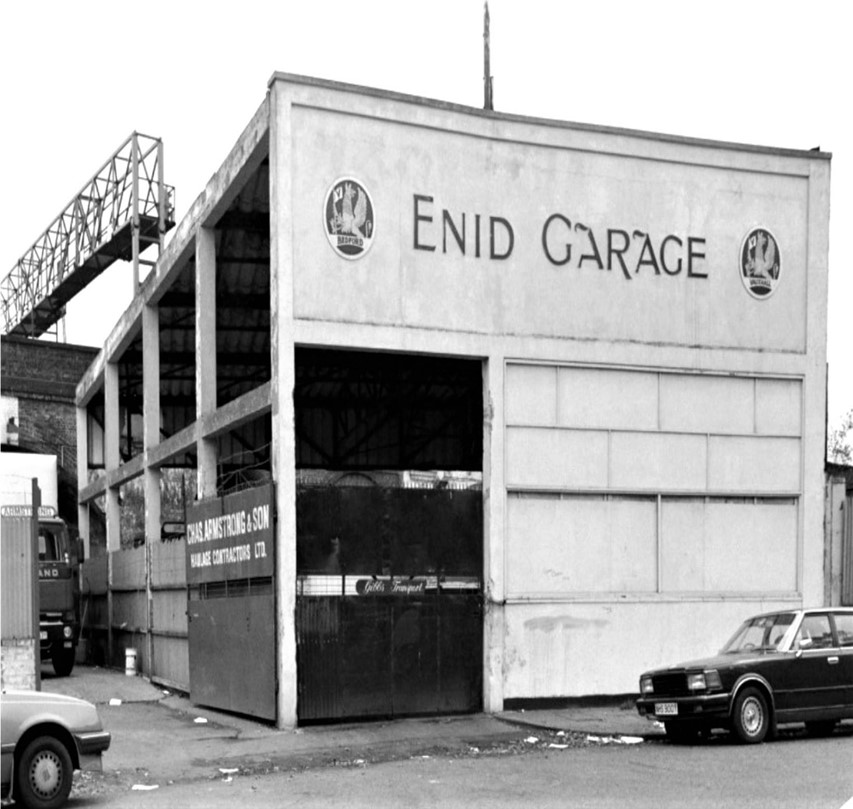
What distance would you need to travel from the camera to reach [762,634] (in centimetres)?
1614

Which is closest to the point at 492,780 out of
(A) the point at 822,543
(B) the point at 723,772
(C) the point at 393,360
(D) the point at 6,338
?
(B) the point at 723,772

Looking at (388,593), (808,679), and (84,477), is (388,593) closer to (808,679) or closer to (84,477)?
(808,679)

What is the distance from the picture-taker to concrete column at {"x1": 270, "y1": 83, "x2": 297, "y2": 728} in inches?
657

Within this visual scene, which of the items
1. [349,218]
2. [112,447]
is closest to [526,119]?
[349,218]

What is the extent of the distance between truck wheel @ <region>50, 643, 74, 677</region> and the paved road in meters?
12.8

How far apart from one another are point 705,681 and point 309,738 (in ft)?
16.1

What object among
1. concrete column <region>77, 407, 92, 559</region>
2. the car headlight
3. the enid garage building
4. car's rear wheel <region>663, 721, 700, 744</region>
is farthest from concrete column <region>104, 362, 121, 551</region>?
the car headlight

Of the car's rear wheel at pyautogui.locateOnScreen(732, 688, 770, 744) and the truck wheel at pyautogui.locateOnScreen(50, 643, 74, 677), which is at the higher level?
the car's rear wheel at pyautogui.locateOnScreen(732, 688, 770, 744)

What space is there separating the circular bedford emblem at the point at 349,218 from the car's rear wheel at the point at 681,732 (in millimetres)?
7465

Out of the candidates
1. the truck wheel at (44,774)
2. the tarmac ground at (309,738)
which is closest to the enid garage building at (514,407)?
the tarmac ground at (309,738)

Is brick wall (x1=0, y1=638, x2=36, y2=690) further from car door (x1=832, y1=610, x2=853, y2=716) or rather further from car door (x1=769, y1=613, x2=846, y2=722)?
car door (x1=832, y1=610, x2=853, y2=716)

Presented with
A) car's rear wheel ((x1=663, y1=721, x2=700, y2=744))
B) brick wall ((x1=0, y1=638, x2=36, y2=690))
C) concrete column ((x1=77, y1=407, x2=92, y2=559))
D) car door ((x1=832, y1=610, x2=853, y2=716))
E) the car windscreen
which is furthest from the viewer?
concrete column ((x1=77, y1=407, x2=92, y2=559))

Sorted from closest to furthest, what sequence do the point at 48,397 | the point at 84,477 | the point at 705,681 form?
1. the point at 705,681
2. the point at 84,477
3. the point at 48,397

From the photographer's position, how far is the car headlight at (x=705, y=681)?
589 inches
